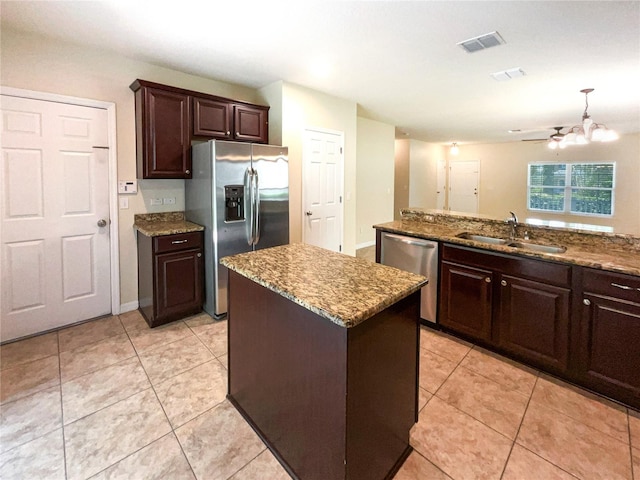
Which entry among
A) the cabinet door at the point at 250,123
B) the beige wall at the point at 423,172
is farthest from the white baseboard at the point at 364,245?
the cabinet door at the point at 250,123

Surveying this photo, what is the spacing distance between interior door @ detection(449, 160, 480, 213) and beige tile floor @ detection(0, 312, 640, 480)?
7.87m

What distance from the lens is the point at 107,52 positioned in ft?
9.82

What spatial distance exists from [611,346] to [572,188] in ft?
25.6

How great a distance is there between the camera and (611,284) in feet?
6.35

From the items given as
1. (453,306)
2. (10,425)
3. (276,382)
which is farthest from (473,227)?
(10,425)

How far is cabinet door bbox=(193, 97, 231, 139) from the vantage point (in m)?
3.29

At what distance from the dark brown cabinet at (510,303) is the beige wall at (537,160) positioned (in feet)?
17.0

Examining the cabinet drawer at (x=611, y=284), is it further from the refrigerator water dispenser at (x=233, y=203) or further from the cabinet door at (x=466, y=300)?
the refrigerator water dispenser at (x=233, y=203)

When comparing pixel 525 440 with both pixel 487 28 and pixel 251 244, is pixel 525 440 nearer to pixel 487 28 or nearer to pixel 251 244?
pixel 251 244

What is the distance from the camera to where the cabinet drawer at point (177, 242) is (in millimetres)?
2922

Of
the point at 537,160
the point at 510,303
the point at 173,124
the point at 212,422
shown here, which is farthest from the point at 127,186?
the point at 537,160

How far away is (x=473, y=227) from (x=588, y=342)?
1.28 metres

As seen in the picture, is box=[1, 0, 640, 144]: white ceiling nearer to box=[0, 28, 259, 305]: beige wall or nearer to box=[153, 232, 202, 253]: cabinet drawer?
box=[0, 28, 259, 305]: beige wall

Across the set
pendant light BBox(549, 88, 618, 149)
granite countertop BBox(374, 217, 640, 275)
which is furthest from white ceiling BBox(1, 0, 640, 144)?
granite countertop BBox(374, 217, 640, 275)
